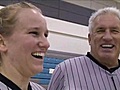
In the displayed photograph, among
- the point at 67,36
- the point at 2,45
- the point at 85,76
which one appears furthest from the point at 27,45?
the point at 67,36

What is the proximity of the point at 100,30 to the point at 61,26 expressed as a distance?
9.30 feet

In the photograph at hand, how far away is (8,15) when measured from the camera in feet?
3.63

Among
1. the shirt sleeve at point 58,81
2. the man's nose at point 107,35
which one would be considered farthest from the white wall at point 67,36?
the man's nose at point 107,35

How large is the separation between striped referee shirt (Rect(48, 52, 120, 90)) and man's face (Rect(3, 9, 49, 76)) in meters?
0.69

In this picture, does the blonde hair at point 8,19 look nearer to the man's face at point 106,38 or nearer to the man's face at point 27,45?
the man's face at point 27,45

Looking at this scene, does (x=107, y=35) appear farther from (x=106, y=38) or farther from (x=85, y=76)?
(x=85, y=76)

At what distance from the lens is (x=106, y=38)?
68.1 inches

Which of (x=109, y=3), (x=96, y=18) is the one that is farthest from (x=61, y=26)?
(x=96, y=18)

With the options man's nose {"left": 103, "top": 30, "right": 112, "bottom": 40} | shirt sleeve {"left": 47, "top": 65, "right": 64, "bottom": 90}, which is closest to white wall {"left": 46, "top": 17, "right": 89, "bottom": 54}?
shirt sleeve {"left": 47, "top": 65, "right": 64, "bottom": 90}

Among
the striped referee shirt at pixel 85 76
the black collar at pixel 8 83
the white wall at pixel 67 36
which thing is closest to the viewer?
the black collar at pixel 8 83

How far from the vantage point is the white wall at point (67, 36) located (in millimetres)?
4434

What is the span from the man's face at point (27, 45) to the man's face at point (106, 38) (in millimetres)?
733

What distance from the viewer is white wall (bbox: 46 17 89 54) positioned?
175 inches

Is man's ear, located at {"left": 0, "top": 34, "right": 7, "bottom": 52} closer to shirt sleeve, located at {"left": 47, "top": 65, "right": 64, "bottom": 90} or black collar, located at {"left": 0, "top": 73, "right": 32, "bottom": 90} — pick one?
black collar, located at {"left": 0, "top": 73, "right": 32, "bottom": 90}
